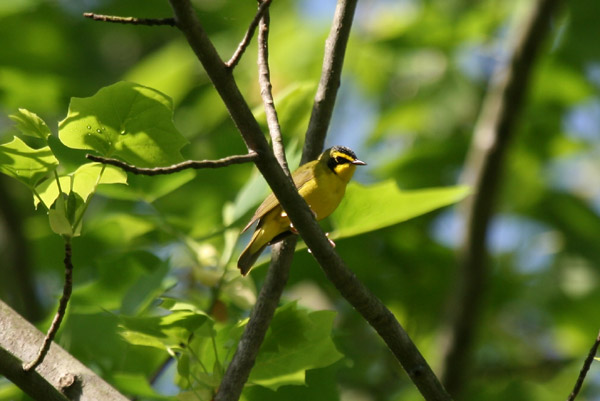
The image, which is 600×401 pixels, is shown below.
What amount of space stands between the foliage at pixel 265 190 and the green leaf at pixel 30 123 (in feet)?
0.05

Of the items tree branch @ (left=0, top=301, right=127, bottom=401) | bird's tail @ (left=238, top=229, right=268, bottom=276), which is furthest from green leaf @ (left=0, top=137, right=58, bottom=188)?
bird's tail @ (left=238, top=229, right=268, bottom=276)

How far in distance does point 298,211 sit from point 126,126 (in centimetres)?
52

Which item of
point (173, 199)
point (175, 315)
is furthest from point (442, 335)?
point (175, 315)

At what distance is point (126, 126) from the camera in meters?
2.20

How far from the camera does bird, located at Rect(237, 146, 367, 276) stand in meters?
3.11

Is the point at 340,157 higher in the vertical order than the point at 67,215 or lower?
lower

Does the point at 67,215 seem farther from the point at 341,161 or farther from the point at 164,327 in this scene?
the point at 341,161

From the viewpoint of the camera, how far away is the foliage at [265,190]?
2523 millimetres

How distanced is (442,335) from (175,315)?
288 centimetres

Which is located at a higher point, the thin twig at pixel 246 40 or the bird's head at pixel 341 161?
the thin twig at pixel 246 40

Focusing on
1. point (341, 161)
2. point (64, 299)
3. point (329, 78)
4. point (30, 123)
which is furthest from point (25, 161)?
point (341, 161)

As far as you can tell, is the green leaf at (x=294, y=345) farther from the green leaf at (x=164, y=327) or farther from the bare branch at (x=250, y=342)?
the green leaf at (x=164, y=327)

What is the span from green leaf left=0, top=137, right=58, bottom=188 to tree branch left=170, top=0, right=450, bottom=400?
0.49 meters

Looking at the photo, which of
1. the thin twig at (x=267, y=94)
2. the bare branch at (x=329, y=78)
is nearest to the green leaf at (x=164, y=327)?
the thin twig at (x=267, y=94)
